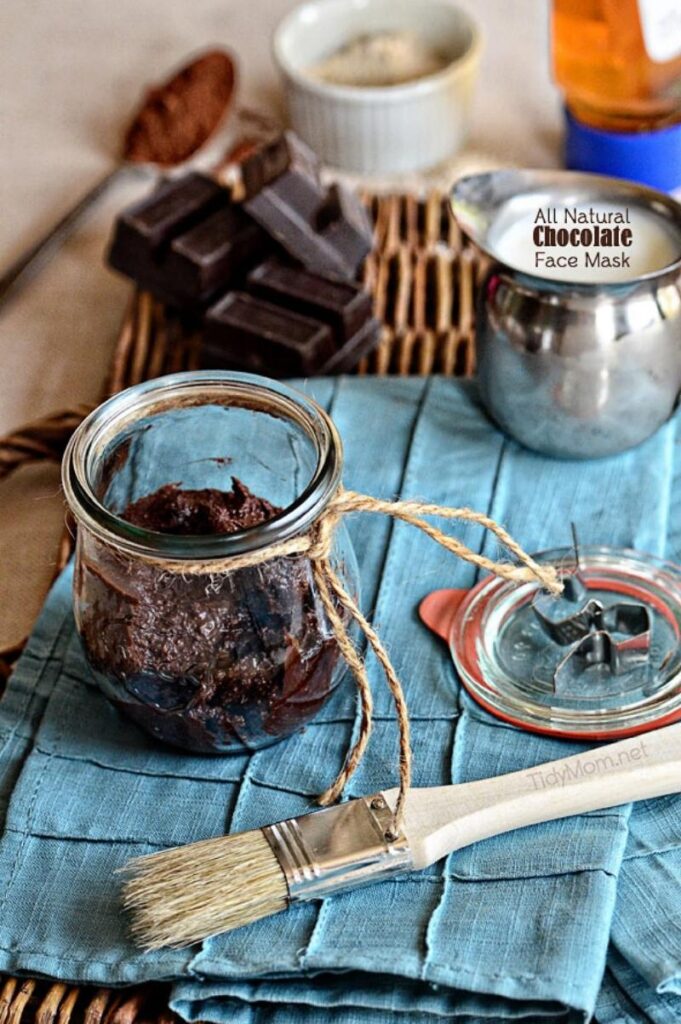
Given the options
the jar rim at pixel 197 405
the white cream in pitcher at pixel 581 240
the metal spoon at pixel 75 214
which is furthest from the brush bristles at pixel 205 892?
the metal spoon at pixel 75 214

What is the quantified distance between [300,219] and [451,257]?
14cm

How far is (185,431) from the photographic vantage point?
2.15 feet

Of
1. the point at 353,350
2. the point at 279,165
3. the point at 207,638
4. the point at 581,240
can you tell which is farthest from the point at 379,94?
the point at 207,638

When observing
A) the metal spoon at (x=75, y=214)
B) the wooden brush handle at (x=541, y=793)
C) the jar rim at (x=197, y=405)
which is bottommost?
the metal spoon at (x=75, y=214)

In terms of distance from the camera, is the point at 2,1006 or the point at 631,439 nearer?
the point at 2,1006

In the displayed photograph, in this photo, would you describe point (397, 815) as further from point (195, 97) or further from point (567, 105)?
point (195, 97)

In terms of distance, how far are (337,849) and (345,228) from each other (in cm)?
52

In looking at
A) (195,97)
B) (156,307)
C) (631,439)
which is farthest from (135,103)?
(631,439)

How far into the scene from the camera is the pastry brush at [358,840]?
0.54 metres

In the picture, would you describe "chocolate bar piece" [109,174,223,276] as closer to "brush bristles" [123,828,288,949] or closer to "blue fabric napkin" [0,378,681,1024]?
"blue fabric napkin" [0,378,681,1024]

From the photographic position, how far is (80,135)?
1239 millimetres

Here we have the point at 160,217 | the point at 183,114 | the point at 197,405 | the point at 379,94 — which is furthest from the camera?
the point at 183,114

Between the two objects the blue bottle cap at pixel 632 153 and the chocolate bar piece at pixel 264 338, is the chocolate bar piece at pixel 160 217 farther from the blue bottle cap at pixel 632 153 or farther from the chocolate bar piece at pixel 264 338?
the blue bottle cap at pixel 632 153

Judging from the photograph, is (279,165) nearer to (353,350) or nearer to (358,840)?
(353,350)
